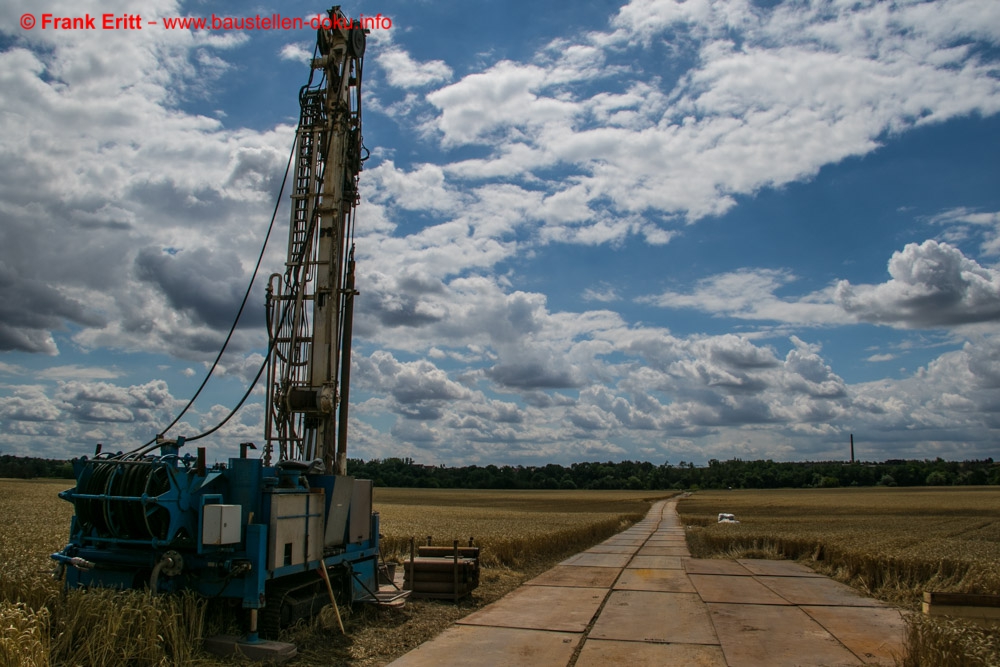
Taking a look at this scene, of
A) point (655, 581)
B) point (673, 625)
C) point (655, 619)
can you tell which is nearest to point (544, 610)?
point (655, 619)

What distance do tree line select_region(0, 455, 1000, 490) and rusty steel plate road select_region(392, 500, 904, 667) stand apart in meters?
111

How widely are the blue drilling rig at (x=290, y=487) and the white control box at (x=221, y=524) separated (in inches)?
0.6

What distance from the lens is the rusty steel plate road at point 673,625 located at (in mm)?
9883

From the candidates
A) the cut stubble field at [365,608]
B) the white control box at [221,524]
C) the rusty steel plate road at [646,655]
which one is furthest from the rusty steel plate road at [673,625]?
the white control box at [221,524]

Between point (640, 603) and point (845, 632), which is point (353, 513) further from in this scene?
point (845, 632)

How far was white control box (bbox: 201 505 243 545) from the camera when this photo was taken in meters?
8.59

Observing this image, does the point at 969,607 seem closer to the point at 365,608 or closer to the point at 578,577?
the point at 365,608

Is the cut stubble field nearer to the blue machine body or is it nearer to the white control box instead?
the blue machine body

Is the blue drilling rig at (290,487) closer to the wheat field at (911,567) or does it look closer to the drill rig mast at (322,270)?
the drill rig mast at (322,270)

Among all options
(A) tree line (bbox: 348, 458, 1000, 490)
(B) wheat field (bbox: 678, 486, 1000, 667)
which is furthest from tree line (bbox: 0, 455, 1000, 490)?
(B) wheat field (bbox: 678, 486, 1000, 667)

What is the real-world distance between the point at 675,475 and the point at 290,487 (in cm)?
17551

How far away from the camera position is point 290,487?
33.4 ft

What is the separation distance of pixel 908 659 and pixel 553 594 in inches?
316

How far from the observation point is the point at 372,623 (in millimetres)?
11617
